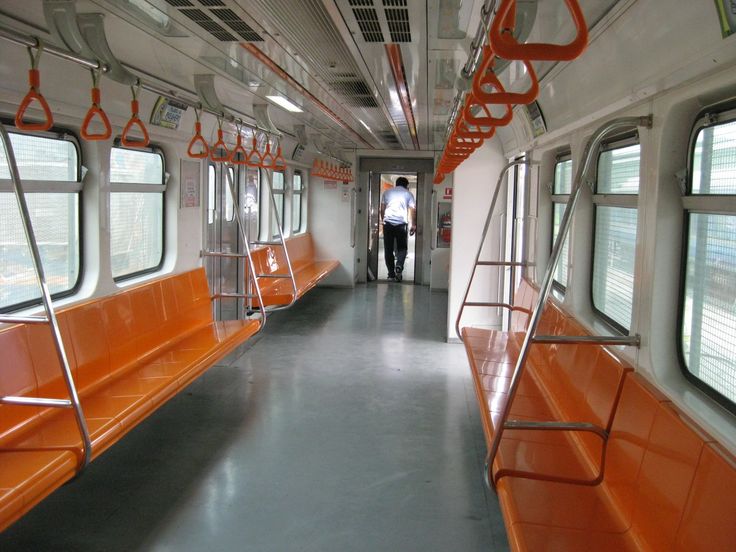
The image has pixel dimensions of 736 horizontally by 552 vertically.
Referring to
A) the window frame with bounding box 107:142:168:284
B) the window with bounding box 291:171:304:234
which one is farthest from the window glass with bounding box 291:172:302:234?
the window frame with bounding box 107:142:168:284

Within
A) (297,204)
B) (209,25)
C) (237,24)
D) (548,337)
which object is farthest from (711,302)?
→ (297,204)

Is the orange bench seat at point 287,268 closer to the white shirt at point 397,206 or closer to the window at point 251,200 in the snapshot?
the window at point 251,200

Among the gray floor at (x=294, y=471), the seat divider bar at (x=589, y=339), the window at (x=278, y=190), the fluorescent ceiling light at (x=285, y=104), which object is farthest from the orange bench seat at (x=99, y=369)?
the window at (x=278, y=190)

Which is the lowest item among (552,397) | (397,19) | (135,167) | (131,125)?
(552,397)

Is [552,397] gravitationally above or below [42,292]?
below

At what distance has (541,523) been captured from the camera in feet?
8.00

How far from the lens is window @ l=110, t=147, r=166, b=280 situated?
493cm

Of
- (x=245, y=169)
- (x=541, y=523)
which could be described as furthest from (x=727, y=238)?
(x=245, y=169)

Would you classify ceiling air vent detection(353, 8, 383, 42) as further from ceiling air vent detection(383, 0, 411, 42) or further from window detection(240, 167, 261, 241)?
window detection(240, 167, 261, 241)

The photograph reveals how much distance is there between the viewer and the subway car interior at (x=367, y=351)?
7.88 feet

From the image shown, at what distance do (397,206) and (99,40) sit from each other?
379 inches

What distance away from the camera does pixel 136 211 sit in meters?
5.31

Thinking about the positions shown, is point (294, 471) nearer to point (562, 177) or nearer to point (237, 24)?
point (237, 24)

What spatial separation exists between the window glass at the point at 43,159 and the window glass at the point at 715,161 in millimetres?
3246
